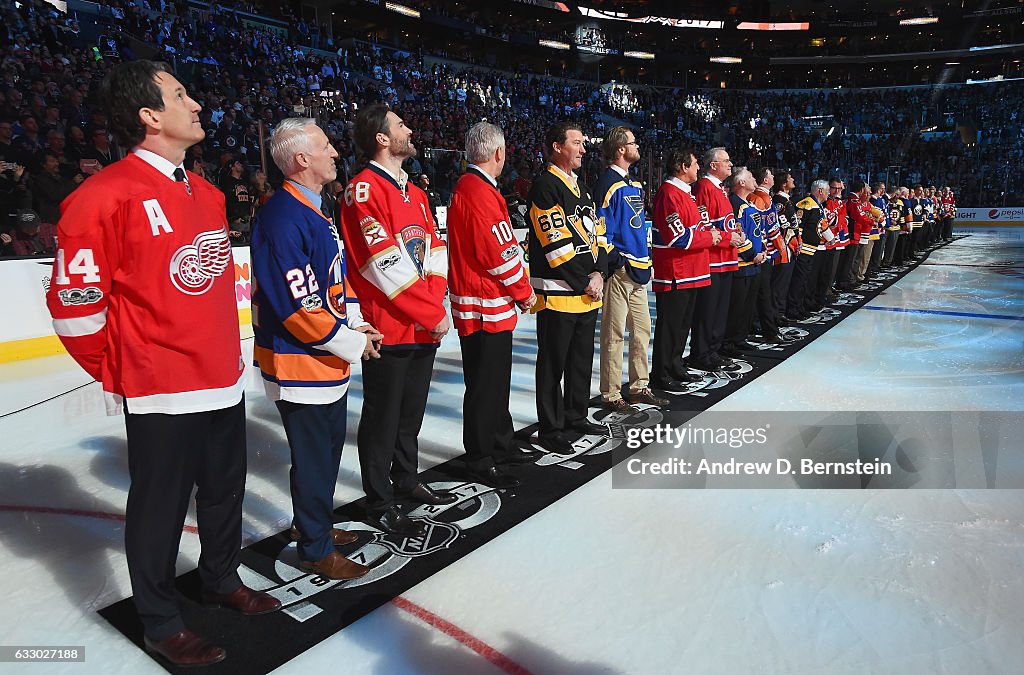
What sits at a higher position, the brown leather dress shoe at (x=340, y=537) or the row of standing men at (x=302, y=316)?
the row of standing men at (x=302, y=316)

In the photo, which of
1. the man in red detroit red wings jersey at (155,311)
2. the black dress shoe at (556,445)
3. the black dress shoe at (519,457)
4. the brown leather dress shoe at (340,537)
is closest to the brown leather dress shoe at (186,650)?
the man in red detroit red wings jersey at (155,311)

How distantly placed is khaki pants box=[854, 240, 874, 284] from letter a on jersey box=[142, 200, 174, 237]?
10143mm

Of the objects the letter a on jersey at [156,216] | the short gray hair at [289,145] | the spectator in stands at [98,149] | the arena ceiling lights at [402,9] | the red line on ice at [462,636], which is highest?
the arena ceiling lights at [402,9]

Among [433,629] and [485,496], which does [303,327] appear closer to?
[433,629]

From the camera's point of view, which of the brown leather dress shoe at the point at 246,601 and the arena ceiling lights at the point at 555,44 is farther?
the arena ceiling lights at the point at 555,44

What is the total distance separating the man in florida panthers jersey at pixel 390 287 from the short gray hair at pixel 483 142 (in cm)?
41

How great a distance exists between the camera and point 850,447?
3459mm

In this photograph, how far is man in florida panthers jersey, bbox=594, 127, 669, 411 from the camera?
396 centimetres

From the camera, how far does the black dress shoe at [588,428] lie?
3691 millimetres

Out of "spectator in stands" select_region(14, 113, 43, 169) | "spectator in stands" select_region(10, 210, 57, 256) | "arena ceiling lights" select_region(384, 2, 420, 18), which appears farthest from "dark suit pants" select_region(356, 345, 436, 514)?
"arena ceiling lights" select_region(384, 2, 420, 18)

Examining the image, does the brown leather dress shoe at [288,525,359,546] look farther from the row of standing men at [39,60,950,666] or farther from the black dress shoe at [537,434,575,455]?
the black dress shoe at [537,434,575,455]

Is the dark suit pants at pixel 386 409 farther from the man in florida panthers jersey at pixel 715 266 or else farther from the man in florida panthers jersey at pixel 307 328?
the man in florida panthers jersey at pixel 715 266

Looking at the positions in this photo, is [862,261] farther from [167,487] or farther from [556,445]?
[167,487]

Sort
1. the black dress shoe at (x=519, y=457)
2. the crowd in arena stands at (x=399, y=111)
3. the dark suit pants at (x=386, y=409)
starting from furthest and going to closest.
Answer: the crowd in arena stands at (x=399, y=111) < the black dress shoe at (x=519, y=457) < the dark suit pants at (x=386, y=409)
